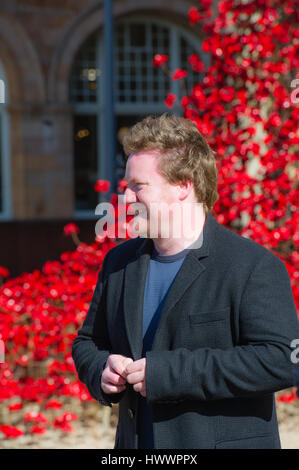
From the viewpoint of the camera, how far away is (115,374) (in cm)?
178

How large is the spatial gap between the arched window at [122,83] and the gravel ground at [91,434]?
8019 mm

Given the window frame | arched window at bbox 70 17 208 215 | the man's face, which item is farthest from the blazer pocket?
arched window at bbox 70 17 208 215

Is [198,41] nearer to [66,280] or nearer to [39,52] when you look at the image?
[39,52]

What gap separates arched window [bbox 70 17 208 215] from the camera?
40.5 ft

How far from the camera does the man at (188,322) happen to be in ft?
5.55

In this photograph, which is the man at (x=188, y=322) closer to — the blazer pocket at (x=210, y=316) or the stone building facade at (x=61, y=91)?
the blazer pocket at (x=210, y=316)

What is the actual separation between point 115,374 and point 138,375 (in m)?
0.09

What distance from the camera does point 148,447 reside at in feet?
5.99

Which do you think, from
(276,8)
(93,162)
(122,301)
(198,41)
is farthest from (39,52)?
(122,301)

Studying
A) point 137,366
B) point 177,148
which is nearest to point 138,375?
point 137,366

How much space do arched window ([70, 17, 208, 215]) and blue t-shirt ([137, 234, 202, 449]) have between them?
10501mm

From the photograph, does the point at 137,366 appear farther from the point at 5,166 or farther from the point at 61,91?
the point at 5,166

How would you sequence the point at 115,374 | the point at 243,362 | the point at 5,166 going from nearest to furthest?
1. the point at 243,362
2. the point at 115,374
3. the point at 5,166

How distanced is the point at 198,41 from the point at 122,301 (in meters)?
11.6
